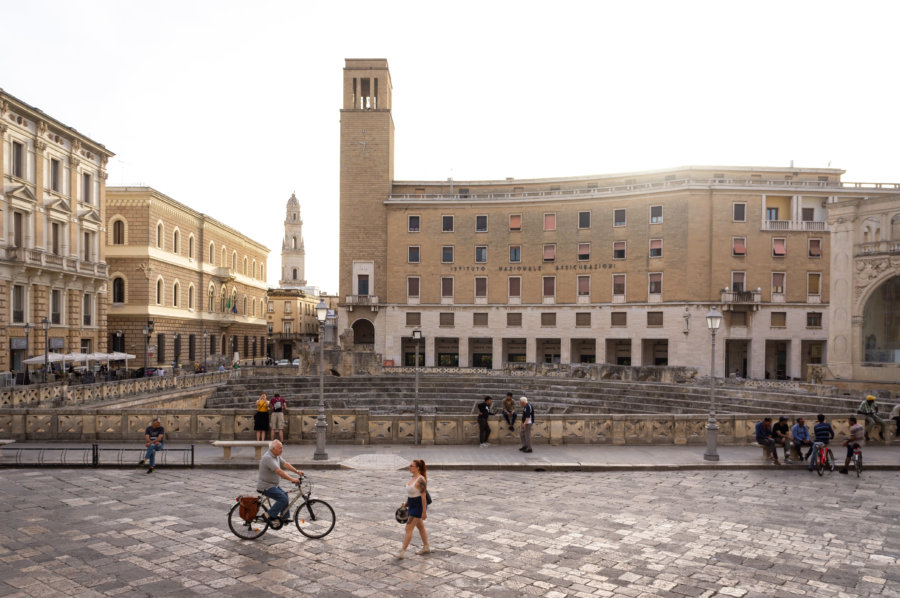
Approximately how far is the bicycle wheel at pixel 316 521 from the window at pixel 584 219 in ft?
143

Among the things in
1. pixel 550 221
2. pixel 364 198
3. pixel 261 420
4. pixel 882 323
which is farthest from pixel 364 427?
pixel 364 198

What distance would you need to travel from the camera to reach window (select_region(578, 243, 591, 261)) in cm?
5031

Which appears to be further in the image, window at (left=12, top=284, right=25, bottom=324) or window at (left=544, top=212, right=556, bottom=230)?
window at (left=544, top=212, right=556, bottom=230)

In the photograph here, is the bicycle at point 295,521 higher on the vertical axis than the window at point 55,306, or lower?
lower

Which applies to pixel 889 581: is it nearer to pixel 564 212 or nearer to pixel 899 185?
pixel 564 212

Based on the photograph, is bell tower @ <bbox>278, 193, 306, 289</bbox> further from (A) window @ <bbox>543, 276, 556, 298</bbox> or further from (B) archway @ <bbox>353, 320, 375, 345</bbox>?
(A) window @ <bbox>543, 276, 556, 298</bbox>

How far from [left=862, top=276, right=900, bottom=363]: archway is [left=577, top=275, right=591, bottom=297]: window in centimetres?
2306

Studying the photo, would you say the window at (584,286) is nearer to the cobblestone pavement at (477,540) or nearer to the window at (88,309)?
the window at (88,309)

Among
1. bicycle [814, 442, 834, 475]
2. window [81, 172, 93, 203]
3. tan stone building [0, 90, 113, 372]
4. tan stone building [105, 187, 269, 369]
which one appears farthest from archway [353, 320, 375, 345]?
bicycle [814, 442, 834, 475]

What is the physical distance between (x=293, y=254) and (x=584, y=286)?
76.3 meters

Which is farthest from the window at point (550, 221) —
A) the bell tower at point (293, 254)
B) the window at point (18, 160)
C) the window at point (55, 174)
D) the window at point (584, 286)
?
the bell tower at point (293, 254)

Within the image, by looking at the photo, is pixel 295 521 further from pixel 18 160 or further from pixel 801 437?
pixel 18 160

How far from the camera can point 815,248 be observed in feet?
154

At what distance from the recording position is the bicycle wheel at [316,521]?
9906mm
